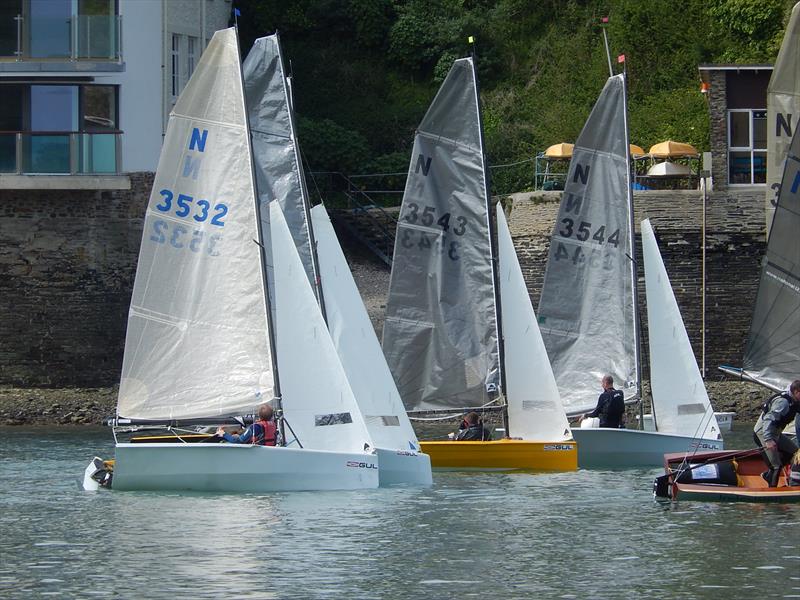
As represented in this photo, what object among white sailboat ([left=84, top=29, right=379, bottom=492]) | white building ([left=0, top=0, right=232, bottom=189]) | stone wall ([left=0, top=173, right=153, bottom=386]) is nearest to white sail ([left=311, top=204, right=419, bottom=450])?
white sailboat ([left=84, top=29, right=379, bottom=492])

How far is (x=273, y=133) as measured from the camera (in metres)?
33.2

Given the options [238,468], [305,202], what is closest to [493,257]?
[305,202]

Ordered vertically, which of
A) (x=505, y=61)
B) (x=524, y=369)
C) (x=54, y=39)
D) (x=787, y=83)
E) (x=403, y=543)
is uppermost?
(x=505, y=61)

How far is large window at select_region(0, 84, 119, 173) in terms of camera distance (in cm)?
4538

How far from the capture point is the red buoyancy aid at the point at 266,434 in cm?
2700

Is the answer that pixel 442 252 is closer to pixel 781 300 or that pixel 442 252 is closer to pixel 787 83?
pixel 787 83

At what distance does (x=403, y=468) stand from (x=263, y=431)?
2.99m

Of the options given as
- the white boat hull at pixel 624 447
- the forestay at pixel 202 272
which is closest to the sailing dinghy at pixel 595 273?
the white boat hull at pixel 624 447

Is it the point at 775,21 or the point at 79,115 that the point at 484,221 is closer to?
the point at 79,115

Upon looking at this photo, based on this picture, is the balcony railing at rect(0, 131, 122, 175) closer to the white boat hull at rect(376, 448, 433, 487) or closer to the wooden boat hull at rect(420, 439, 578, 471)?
the wooden boat hull at rect(420, 439, 578, 471)

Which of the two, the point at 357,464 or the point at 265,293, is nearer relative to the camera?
the point at 357,464

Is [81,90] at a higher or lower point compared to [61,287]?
higher

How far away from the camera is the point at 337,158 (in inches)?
2221

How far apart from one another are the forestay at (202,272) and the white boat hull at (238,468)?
0.86 m
